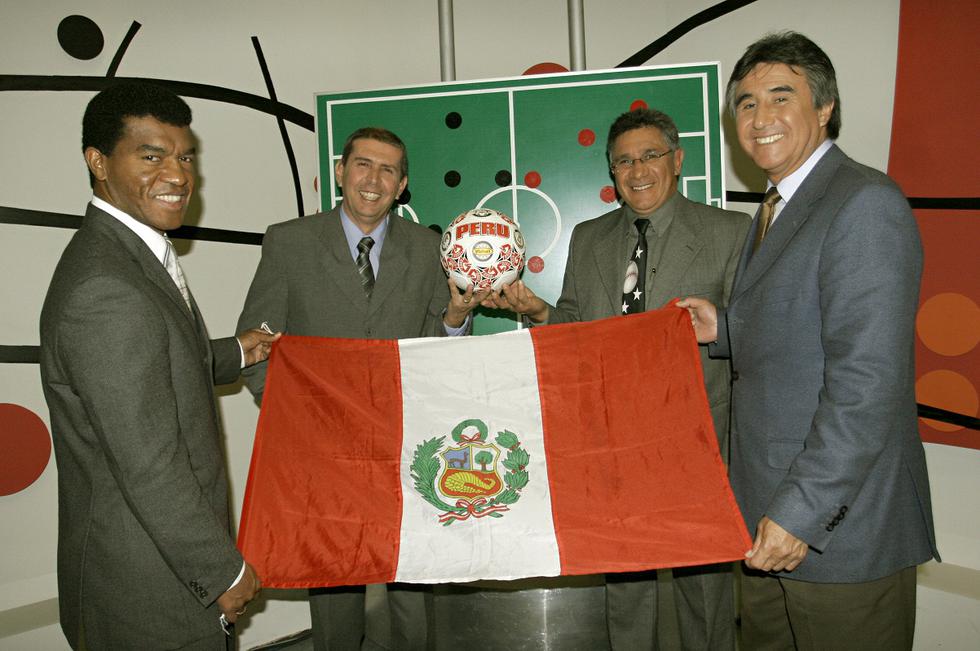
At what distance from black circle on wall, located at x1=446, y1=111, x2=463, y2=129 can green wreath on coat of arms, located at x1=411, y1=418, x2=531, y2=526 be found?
2274 mm

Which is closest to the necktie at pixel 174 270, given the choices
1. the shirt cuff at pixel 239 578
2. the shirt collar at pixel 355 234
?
the shirt cuff at pixel 239 578

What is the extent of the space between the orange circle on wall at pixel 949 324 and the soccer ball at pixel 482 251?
246 centimetres

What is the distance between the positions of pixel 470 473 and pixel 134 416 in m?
1.09

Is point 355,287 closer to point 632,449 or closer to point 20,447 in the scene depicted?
point 632,449

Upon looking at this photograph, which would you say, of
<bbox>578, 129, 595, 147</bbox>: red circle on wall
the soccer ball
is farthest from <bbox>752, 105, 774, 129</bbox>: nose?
<bbox>578, 129, 595, 147</bbox>: red circle on wall

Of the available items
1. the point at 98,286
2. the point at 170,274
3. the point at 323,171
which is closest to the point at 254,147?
the point at 323,171

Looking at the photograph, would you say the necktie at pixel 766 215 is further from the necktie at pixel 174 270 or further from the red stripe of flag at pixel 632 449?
the necktie at pixel 174 270

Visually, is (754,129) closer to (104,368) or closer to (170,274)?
(170,274)

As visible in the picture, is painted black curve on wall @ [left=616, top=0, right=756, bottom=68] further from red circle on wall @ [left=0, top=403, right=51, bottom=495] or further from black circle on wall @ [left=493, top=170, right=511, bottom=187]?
red circle on wall @ [left=0, top=403, right=51, bottom=495]

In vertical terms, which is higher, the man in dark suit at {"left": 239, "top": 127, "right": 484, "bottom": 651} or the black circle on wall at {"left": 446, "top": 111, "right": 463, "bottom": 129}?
the black circle on wall at {"left": 446, "top": 111, "right": 463, "bottom": 129}

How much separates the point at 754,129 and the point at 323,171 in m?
2.83

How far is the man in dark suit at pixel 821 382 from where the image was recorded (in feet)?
5.49

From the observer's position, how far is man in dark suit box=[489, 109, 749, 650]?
2.85 m

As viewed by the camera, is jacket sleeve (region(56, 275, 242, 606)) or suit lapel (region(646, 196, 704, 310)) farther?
suit lapel (region(646, 196, 704, 310))
